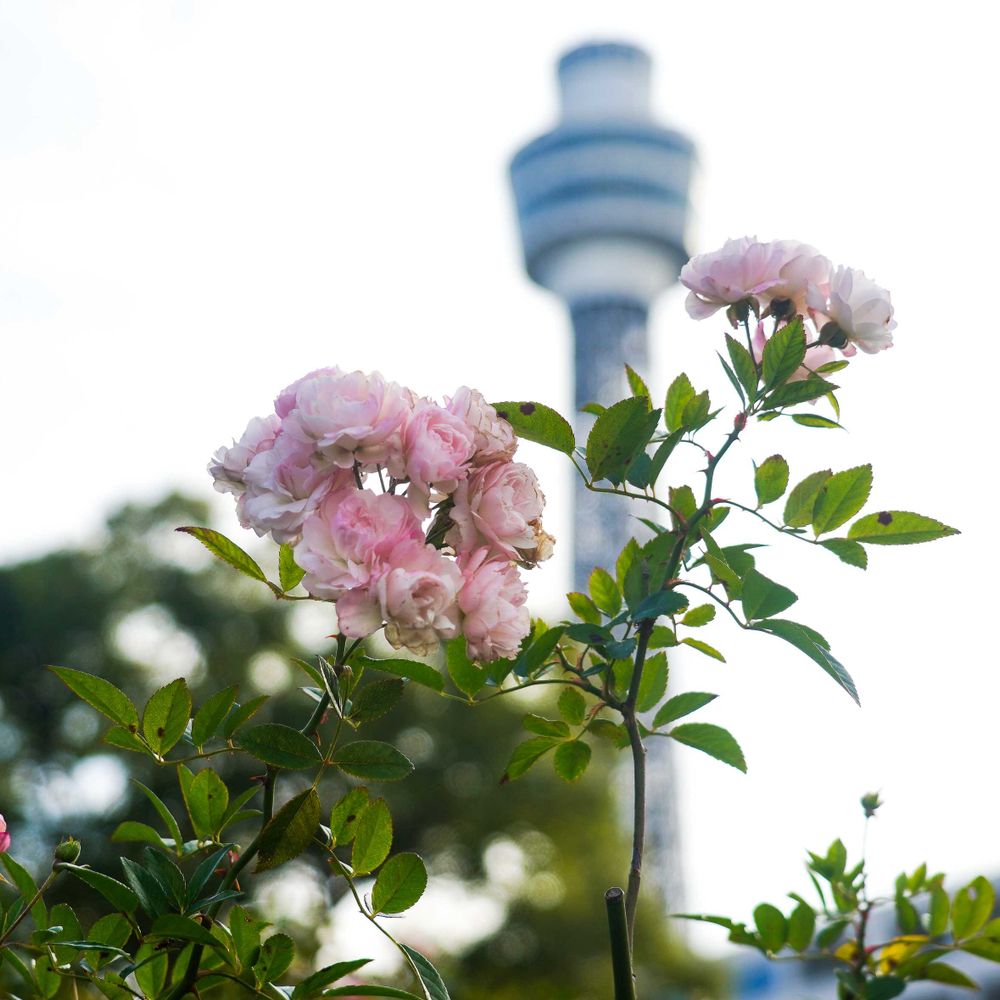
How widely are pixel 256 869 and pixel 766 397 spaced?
1.74ft

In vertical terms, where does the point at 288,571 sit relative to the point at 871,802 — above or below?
above

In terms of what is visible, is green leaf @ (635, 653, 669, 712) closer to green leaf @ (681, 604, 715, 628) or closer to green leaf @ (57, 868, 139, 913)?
green leaf @ (681, 604, 715, 628)

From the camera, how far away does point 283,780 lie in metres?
14.1

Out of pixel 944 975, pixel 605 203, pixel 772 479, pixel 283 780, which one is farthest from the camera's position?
pixel 605 203

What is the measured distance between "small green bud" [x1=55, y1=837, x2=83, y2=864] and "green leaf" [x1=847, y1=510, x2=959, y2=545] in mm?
654

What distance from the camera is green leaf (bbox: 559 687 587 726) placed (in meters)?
1.16

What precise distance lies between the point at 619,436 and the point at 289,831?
380 millimetres

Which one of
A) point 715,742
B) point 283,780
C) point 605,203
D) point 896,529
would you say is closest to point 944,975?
point 715,742

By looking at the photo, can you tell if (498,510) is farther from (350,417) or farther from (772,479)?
(772,479)

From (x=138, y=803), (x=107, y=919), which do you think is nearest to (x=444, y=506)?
(x=107, y=919)

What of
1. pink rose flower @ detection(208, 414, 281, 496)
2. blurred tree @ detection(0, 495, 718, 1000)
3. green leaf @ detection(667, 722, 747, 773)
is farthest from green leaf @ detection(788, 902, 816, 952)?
blurred tree @ detection(0, 495, 718, 1000)

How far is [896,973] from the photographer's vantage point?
1.27 m

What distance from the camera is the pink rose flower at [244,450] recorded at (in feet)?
3.25

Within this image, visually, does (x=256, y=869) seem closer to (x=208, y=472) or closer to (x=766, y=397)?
(x=208, y=472)
